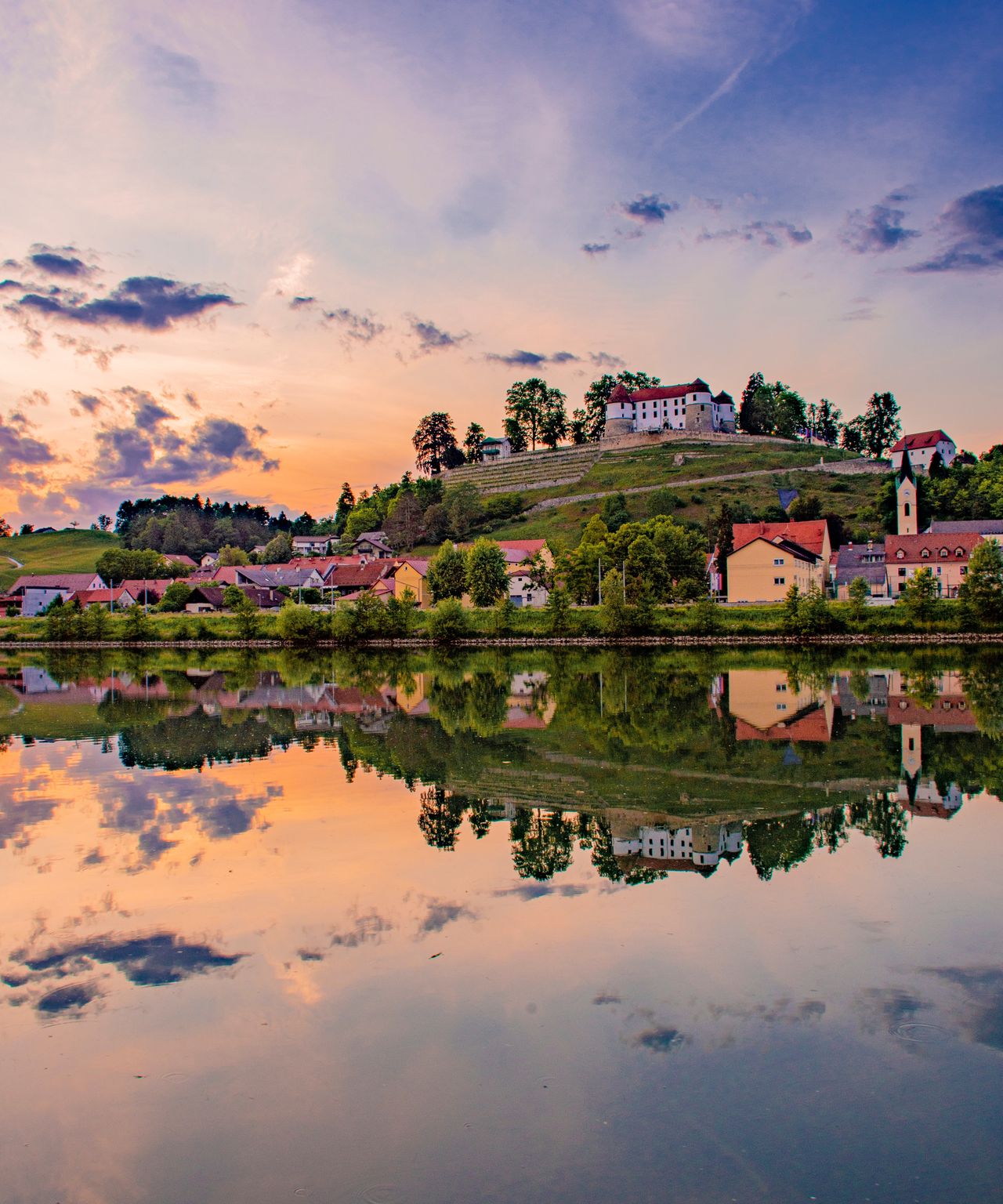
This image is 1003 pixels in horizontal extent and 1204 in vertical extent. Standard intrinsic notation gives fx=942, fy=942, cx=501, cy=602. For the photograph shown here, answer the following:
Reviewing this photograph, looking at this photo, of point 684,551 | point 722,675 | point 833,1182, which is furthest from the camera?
point 684,551

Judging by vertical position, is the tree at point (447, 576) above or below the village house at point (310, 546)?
below

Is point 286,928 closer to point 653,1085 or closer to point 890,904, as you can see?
point 653,1085

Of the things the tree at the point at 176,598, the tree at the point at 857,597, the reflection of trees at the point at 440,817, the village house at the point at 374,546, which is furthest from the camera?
the village house at the point at 374,546

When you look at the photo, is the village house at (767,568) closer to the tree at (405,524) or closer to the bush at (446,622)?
the bush at (446,622)

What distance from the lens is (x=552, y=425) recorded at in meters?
144

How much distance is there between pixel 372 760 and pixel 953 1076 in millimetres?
16471

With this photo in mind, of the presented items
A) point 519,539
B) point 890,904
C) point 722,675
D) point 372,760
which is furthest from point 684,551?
point 890,904

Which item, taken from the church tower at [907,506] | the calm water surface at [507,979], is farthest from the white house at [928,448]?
the calm water surface at [507,979]

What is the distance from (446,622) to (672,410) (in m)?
80.0

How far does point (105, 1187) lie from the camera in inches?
253

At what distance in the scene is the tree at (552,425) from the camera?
5664 inches

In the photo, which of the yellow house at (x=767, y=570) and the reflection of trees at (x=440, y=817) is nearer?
the reflection of trees at (x=440, y=817)

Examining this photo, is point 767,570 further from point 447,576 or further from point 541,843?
point 541,843

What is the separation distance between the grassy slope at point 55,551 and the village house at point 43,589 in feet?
66.6
